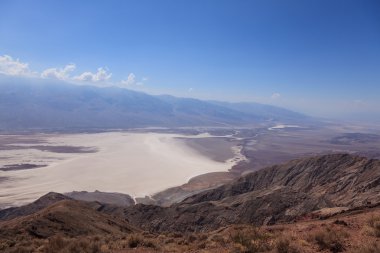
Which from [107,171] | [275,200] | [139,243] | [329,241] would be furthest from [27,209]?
[329,241]

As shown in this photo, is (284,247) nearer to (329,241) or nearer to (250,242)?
(250,242)

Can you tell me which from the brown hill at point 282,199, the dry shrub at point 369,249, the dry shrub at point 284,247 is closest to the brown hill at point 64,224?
the brown hill at point 282,199

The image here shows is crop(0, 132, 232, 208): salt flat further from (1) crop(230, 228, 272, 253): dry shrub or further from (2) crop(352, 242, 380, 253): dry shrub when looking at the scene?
(2) crop(352, 242, 380, 253): dry shrub

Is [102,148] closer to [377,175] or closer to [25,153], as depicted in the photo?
[25,153]

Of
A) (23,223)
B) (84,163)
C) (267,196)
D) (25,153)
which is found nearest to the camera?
(23,223)

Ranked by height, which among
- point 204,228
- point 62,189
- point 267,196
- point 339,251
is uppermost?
point 339,251

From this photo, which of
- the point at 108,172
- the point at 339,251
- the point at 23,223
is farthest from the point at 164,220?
the point at 108,172

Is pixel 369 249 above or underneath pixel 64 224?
above

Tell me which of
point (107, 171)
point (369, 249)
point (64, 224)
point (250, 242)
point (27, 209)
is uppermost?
point (369, 249)

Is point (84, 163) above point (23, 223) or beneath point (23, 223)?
beneath
